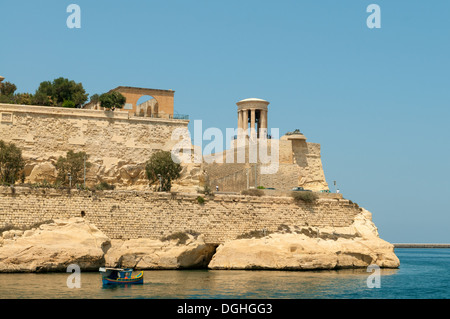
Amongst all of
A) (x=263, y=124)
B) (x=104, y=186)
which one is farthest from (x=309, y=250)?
(x=263, y=124)

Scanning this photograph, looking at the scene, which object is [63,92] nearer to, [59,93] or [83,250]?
[59,93]

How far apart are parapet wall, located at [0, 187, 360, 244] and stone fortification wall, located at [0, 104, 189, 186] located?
5503 mm

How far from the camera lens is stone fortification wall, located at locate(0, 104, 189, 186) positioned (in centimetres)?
3697

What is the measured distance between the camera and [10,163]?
1347 inches

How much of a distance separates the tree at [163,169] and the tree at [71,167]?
3494mm

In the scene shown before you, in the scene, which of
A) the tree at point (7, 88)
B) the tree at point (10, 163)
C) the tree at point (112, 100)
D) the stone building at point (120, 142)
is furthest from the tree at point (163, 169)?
the tree at point (7, 88)

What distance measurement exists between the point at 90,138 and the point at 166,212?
810 cm

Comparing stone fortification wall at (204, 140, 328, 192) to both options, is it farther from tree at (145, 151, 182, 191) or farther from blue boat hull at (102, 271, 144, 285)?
blue boat hull at (102, 271, 144, 285)

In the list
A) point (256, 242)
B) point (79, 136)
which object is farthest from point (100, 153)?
point (256, 242)

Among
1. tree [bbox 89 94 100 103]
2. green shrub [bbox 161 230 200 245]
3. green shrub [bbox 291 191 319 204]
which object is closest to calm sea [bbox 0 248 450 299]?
green shrub [bbox 161 230 200 245]

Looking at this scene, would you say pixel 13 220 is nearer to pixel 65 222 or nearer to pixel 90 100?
pixel 65 222

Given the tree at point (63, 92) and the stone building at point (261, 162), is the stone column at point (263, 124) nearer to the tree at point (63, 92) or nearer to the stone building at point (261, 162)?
the stone building at point (261, 162)

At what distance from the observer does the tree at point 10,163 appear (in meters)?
34.1
